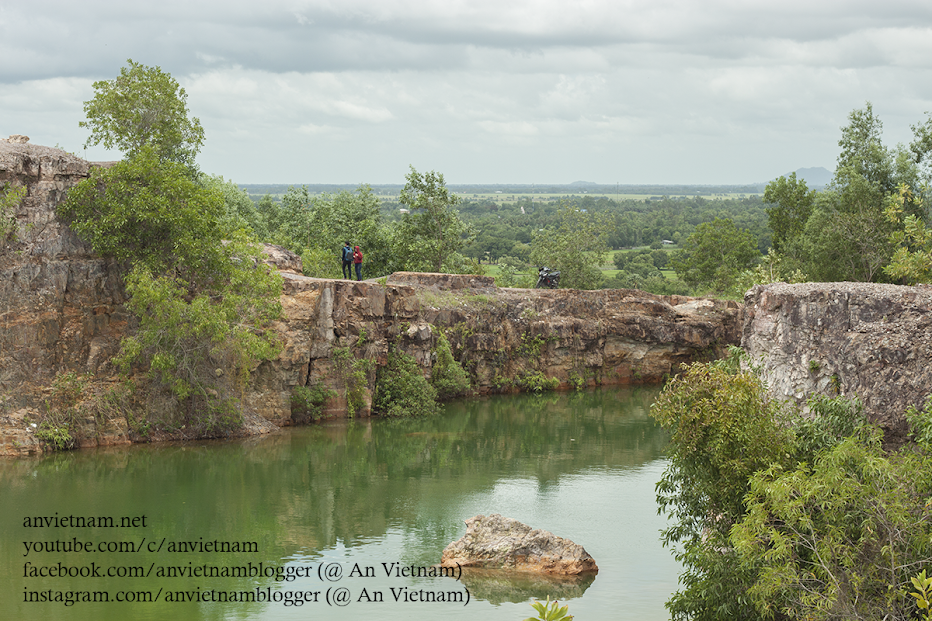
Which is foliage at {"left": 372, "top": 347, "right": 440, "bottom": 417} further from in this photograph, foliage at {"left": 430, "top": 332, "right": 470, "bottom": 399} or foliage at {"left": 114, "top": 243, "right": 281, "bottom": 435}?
foliage at {"left": 114, "top": 243, "right": 281, "bottom": 435}

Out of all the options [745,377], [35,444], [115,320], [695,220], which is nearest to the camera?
[745,377]

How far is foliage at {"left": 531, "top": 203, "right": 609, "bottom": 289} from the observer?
203ft

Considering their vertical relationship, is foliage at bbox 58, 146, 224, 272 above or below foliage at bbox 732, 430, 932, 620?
above

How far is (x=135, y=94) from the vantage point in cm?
3962

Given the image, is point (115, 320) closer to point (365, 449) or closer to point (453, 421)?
point (365, 449)

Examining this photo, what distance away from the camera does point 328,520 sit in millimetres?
25391

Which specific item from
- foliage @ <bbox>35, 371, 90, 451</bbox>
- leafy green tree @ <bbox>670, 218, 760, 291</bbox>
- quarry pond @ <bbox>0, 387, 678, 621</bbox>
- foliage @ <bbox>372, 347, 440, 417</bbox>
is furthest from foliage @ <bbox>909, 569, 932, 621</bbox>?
leafy green tree @ <bbox>670, 218, 760, 291</bbox>

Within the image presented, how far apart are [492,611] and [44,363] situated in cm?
2064

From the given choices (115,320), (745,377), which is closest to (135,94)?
(115,320)

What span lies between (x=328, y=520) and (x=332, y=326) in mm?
13346

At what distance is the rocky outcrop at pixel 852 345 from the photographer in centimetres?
1548

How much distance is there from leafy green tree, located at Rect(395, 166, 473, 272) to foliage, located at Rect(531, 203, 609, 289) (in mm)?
9208

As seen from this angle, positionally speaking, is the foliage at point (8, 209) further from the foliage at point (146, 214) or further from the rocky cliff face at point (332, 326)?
the foliage at point (146, 214)

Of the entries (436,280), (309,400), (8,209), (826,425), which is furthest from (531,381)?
(826,425)
